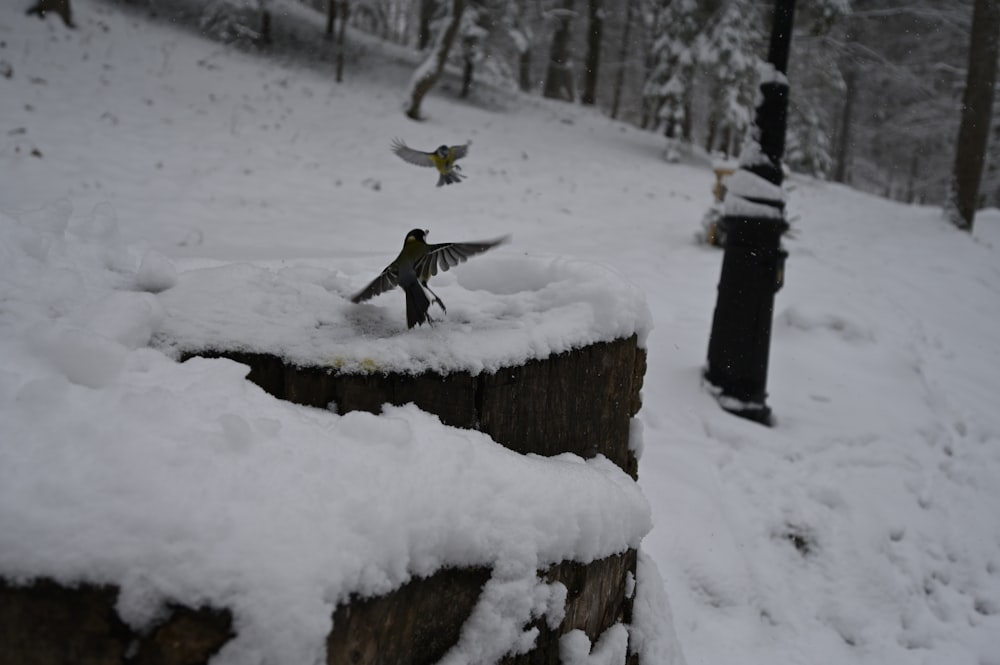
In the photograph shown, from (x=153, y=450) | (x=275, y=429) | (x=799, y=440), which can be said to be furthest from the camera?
(x=799, y=440)

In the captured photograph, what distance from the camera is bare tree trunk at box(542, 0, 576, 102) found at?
20.7 m

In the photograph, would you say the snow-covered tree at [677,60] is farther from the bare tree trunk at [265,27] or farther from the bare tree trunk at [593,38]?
the bare tree trunk at [265,27]

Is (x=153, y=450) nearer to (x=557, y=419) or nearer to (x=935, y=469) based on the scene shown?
(x=557, y=419)

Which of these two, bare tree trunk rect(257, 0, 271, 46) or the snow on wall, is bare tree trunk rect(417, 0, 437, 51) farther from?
the snow on wall

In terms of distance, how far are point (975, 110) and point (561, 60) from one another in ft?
41.2

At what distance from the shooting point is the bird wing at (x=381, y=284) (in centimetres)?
179

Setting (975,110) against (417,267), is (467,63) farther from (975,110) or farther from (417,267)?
(417,267)

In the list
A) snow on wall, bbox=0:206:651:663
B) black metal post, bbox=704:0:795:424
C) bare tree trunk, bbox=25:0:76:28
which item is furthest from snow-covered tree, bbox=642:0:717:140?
snow on wall, bbox=0:206:651:663

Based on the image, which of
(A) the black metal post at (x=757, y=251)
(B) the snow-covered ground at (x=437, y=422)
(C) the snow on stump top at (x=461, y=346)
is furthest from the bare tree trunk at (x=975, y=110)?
(C) the snow on stump top at (x=461, y=346)

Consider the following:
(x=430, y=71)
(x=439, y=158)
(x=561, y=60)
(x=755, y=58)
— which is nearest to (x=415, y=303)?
(x=439, y=158)

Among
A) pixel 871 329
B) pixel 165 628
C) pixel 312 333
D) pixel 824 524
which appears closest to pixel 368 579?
pixel 165 628

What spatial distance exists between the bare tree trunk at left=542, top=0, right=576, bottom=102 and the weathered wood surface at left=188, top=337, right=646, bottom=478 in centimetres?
1991

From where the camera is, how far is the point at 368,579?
1.11 m

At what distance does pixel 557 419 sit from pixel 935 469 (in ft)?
12.3
